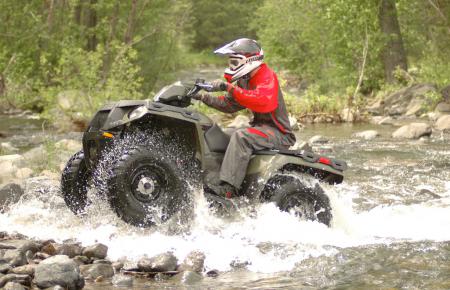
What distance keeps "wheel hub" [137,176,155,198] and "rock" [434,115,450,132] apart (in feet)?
40.6

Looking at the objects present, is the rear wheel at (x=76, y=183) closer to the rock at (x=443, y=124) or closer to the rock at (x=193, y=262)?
the rock at (x=193, y=262)

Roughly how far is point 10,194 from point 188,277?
3547 millimetres

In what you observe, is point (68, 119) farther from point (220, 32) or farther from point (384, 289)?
point (220, 32)

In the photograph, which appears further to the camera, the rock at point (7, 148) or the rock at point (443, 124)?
the rock at point (443, 124)

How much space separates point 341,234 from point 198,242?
1.58m

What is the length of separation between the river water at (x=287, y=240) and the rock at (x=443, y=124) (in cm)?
874

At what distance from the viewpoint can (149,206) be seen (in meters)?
6.82

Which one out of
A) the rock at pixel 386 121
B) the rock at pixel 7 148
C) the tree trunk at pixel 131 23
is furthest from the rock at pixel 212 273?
the tree trunk at pixel 131 23

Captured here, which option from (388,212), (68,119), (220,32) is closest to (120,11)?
(68,119)

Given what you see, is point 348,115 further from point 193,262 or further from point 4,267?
point 4,267

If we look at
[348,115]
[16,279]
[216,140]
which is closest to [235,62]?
[216,140]

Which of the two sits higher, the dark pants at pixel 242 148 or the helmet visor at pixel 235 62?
the helmet visor at pixel 235 62

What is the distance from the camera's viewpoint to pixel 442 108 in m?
20.7

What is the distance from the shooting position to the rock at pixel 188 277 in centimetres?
601
